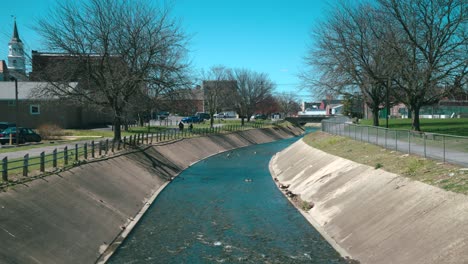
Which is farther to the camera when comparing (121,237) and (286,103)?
(286,103)

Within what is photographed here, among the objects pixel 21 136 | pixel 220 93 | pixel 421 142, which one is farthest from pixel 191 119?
pixel 421 142

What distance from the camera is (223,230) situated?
21609 millimetres

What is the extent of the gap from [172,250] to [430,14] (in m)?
30.2

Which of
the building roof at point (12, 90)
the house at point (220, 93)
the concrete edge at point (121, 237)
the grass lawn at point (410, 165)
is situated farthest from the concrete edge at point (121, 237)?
the house at point (220, 93)

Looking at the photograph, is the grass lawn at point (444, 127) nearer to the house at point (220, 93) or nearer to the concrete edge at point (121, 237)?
the concrete edge at point (121, 237)

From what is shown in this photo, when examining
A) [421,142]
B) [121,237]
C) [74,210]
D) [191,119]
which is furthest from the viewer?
[191,119]

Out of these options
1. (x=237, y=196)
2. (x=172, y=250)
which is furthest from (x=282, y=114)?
(x=172, y=250)

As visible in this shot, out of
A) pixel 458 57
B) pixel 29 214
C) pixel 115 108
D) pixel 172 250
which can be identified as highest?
pixel 458 57

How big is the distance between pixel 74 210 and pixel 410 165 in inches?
575

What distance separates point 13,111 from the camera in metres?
62.2

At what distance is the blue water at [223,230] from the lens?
17.6m

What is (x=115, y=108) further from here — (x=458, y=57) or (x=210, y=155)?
(x=458, y=57)

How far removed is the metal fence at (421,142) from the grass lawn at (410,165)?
0.33 metres

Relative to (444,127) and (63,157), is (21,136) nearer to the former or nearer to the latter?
(63,157)
